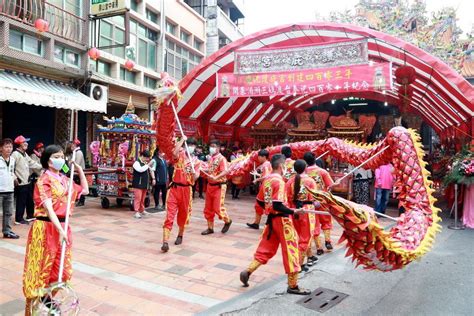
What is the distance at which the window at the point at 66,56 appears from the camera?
36.6ft

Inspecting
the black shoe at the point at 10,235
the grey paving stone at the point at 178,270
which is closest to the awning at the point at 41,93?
the black shoe at the point at 10,235

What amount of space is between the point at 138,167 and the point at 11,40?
534 cm

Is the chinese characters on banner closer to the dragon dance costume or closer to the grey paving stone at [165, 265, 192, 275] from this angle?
the dragon dance costume

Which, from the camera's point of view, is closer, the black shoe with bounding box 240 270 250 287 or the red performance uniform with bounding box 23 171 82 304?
the red performance uniform with bounding box 23 171 82 304

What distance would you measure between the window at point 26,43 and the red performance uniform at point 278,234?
9184mm

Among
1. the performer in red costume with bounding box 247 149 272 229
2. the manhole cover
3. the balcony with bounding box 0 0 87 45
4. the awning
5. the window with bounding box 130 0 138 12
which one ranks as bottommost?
the manhole cover

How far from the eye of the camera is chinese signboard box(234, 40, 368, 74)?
8727 millimetres

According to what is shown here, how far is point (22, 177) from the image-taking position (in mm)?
6766

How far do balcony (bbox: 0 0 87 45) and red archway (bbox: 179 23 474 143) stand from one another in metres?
3.96

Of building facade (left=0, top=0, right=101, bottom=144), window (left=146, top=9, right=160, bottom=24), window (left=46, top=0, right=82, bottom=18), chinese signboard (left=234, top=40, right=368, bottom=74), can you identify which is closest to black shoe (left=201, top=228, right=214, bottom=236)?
chinese signboard (left=234, top=40, right=368, bottom=74)

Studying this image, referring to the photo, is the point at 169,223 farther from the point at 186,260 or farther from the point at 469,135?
the point at 469,135

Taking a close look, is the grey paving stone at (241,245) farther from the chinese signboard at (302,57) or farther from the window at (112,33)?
the window at (112,33)

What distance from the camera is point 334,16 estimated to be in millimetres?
15977

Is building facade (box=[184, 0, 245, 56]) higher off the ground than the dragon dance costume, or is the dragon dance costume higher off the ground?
building facade (box=[184, 0, 245, 56])
